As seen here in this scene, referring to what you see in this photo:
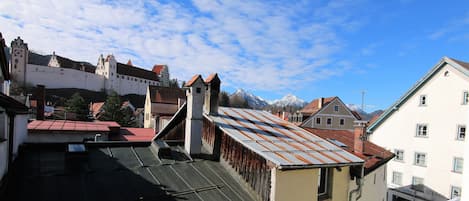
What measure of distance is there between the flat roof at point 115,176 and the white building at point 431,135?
19.4 meters

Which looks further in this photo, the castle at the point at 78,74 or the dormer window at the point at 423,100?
the castle at the point at 78,74

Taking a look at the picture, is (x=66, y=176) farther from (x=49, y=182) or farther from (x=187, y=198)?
(x=187, y=198)

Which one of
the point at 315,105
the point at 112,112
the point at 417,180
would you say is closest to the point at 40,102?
the point at 112,112

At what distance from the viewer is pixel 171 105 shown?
142 feet

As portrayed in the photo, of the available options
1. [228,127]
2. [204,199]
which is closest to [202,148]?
[228,127]

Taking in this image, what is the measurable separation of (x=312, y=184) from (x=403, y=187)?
19.8 m

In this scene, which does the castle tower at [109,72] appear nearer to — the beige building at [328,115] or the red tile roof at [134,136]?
the beige building at [328,115]

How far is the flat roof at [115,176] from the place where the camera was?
185 inches

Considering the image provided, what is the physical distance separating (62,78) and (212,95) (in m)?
73.5

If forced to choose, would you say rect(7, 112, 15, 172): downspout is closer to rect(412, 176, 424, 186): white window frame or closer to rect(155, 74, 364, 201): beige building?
rect(155, 74, 364, 201): beige building

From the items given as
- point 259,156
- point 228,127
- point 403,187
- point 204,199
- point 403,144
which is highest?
point 228,127

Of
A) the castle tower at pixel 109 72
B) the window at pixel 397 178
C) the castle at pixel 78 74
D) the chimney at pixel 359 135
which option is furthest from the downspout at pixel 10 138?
the castle tower at pixel 109 72

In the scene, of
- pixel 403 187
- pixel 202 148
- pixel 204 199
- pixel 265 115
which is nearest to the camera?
pixel 204 199

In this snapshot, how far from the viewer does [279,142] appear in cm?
654
